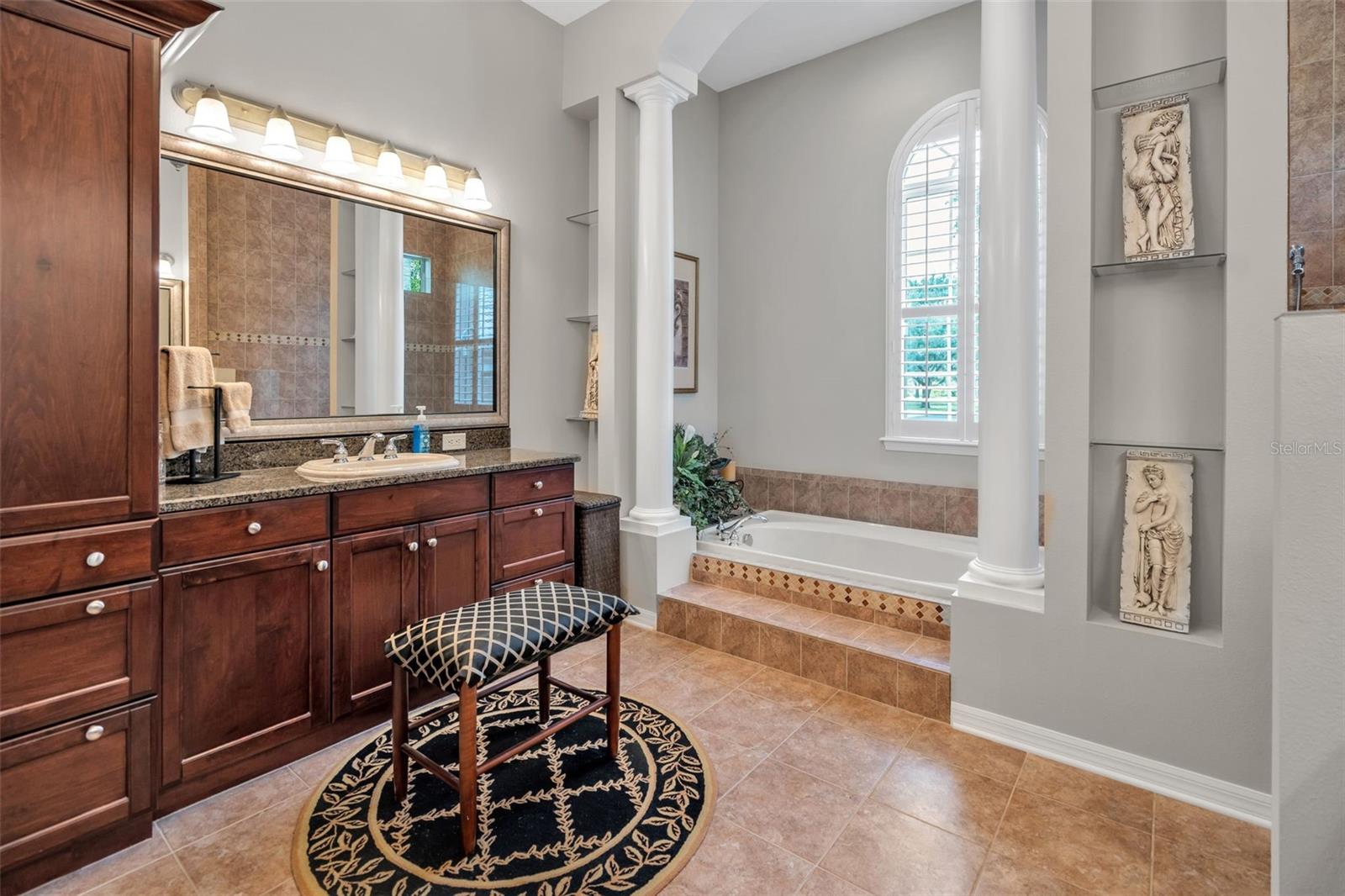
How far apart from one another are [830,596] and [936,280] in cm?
216

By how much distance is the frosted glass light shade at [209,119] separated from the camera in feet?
7.68

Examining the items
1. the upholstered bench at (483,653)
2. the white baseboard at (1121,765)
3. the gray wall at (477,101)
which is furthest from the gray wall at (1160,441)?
the gray wall at (477,101)

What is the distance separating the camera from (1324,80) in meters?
1.82

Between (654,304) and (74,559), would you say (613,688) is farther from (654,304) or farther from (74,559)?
(654,304)

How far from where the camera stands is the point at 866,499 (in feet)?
13.8

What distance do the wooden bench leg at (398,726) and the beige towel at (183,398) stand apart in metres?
1.00

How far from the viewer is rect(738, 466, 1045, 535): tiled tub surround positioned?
3.84 meters

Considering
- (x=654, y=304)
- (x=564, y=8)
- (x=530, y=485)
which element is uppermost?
(x=564, y=8)

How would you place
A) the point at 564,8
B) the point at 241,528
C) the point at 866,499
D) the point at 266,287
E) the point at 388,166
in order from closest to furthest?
1. the point at 241,528
2. the point at 266,287
3. the point at 388,166
4. the point at 564,8
5. the point at 866,499

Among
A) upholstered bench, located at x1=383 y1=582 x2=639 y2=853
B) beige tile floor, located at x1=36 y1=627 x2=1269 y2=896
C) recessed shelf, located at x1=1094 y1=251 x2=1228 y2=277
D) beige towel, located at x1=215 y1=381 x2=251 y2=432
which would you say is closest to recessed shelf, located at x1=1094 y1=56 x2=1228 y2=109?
recessed shelf, located at x1=1094 y1=251 x2=1228 y2=277

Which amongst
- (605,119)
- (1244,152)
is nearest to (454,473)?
(605,119)

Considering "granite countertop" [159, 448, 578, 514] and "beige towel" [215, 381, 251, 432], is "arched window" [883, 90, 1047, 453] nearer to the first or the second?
"granite countertop" [159, 448, 578, 514]

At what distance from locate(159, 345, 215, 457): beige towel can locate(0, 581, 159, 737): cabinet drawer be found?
49cm

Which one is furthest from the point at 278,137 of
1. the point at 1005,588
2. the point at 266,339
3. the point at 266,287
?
the point at 1005,588
